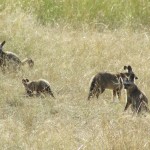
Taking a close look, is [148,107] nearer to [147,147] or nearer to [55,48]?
[147,147]

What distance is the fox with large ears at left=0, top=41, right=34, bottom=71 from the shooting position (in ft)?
32.6

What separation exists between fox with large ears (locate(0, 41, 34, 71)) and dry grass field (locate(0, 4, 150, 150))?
0.16m

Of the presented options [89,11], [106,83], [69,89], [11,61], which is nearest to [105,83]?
[106,83]

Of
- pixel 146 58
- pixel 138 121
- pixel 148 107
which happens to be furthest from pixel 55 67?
pixel 138 121

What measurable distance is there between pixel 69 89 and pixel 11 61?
138 cm

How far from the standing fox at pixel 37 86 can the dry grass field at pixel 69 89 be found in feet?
0.49

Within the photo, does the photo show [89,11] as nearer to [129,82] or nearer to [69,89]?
[69,89]

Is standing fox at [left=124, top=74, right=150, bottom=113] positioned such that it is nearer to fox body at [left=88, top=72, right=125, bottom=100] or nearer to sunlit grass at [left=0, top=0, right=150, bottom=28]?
fox body at [left=88, top=72, right=125, bottom=100]

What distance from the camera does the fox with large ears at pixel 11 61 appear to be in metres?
9.93

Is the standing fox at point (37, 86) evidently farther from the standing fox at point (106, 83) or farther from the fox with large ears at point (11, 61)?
the fox with large ears at point (11, 61)

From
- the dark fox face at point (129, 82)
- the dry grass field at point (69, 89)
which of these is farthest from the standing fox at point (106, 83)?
the dark fox face at point (129, 82)

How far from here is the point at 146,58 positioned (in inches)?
432

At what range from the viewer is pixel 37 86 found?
29.7ft

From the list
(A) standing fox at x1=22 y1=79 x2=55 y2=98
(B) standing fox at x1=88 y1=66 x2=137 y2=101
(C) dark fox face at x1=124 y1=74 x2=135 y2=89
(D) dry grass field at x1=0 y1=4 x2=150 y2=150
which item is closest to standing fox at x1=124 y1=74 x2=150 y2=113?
(C) dark fox face at x1=124 y1=74 x2=135 y2=89
